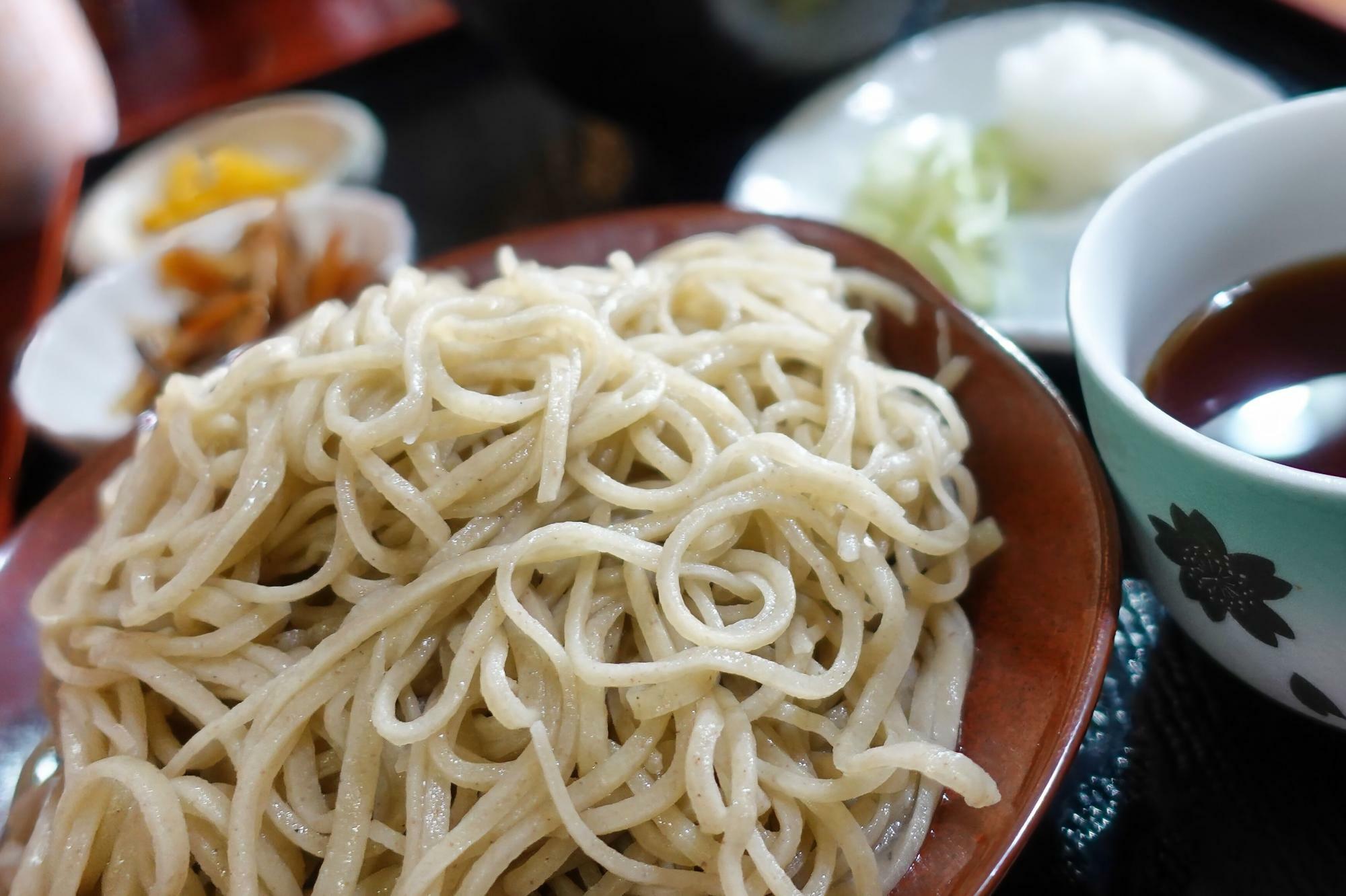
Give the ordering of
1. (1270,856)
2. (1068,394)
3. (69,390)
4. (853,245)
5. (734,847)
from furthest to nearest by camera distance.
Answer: (69,390)
(1068,394)
(853,245)
(1270,856)
(734,847)

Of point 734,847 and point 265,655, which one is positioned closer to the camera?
point 734,847

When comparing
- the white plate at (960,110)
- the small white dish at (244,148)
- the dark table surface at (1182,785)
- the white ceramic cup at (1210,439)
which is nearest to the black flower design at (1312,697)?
the white ceramic cup at (1210,439)

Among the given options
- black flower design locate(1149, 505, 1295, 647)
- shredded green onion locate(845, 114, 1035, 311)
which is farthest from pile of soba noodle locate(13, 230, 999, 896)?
shredded green onion locate(845, 114, 1035, 311)

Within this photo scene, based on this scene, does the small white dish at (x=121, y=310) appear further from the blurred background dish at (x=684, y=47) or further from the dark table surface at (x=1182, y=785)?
the blurred background dish at (x=684, y=47)

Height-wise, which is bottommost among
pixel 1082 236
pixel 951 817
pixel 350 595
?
pixel 951 817

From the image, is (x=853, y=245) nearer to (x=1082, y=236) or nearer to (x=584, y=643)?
(x=1082, y=236)

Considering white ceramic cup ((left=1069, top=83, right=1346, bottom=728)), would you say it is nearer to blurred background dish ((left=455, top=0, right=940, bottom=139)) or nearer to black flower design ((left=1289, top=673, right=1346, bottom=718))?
black flower design ((left=1289, top=673, right=1346, bottom=718))

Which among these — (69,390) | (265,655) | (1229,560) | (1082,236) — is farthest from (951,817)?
(69,390)
